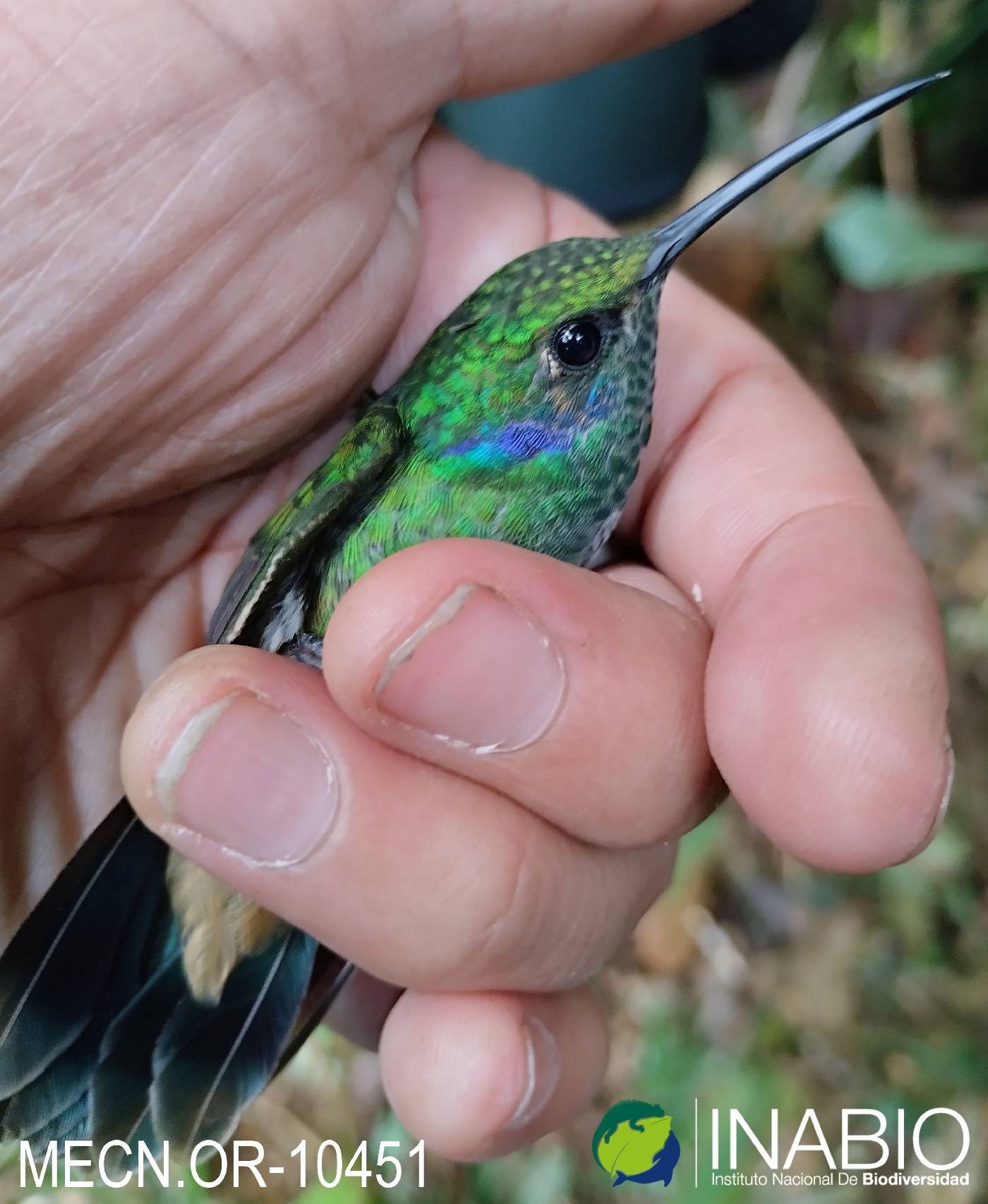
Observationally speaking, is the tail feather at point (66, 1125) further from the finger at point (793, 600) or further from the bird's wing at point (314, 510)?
the finger at point (793, 600)

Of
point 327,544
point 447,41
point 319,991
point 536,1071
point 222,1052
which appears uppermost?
point 447,41

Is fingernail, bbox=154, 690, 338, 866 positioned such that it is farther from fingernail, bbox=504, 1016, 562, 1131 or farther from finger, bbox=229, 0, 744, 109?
finger, bbox=229, 0, 744, 109

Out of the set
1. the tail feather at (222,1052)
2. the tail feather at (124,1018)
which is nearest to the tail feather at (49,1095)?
the tail feather at (124,1018)

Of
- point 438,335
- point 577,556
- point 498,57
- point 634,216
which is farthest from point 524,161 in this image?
point 577,556

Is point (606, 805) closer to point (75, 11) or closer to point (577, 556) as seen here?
point (577, 556)

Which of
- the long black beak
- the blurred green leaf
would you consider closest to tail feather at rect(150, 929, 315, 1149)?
the long black beak

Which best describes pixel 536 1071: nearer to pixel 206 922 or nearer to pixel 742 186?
pixel 206 922

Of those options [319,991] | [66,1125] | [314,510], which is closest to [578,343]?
[314,510]
